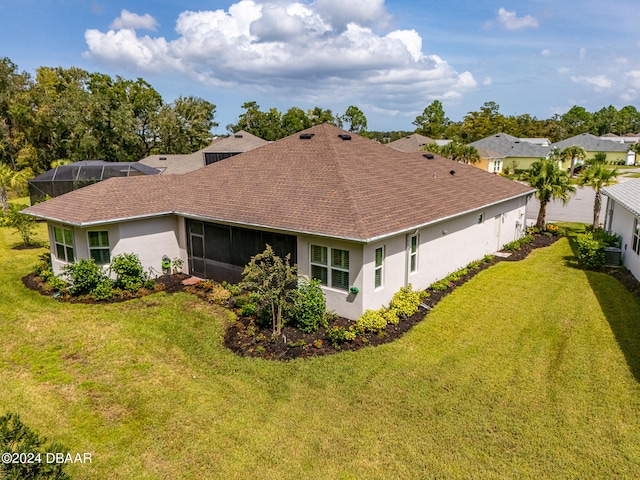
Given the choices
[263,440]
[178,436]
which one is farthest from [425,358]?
[178,436]

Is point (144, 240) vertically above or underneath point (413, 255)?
above

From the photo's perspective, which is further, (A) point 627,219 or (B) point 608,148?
(B) point 608,148

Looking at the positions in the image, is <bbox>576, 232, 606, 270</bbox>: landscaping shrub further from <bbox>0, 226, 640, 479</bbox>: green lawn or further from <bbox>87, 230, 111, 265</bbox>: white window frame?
<bbox>87, 230, 111, 265</bbox>: white window frame

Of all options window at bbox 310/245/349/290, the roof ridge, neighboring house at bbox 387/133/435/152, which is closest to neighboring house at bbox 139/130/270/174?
the roof ridge

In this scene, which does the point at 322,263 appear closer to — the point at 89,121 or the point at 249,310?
the point at 249,310

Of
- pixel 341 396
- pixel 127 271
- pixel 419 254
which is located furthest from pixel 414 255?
pixel 127 271

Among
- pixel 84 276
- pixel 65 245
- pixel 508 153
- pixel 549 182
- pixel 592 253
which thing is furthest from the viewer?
pixel 508 153
